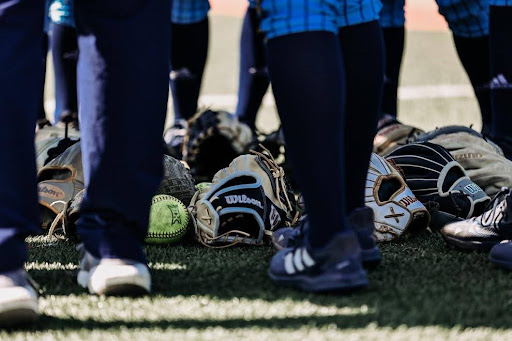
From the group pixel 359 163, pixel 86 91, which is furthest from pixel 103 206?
pixel 359 163

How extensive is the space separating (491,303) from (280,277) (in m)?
0.43

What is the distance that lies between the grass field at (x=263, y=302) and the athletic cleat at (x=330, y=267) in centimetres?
3

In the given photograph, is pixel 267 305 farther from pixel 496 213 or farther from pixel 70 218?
pixel 70 218

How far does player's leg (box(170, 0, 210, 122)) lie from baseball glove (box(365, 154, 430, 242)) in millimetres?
1451

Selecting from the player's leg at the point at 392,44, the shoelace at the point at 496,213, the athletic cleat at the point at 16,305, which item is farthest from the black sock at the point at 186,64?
the athletic cleat at the point at 16,305

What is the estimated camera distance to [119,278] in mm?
1720

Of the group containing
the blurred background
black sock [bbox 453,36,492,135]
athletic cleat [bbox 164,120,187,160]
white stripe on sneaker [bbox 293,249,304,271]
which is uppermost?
black sock [bbox 453,36,492,135]

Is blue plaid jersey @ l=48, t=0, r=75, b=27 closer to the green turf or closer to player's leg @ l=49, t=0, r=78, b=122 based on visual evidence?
player's leg @ l=49, t=0, r=78, b=122

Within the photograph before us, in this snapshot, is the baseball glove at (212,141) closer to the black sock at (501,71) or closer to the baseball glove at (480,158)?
the baseball glove at (480,158)

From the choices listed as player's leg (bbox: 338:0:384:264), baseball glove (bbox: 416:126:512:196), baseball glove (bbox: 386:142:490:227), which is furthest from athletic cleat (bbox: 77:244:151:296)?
baseball glove (bbox: 416:126:512:196)

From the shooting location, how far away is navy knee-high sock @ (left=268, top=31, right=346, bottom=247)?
1630 millimetres

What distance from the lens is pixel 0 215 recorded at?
1604mm

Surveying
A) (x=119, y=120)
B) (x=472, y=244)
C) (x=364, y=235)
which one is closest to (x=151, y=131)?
(x=119, y=120)

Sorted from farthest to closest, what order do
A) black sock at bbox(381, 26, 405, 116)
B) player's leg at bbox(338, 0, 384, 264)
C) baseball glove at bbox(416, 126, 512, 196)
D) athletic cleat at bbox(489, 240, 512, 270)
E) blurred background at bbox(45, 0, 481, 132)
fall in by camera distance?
1. blurred background at bbox(45, 0, 481, 132)
2. black sock at bbox(381, 26, 405, 116)
3. baseball glove at bbox(416, 126, 512, 196)
4. athletic cleat at bbox(489, 240, 512, 270)
5. player's leg at bbox(338, 0, 384, 264)
